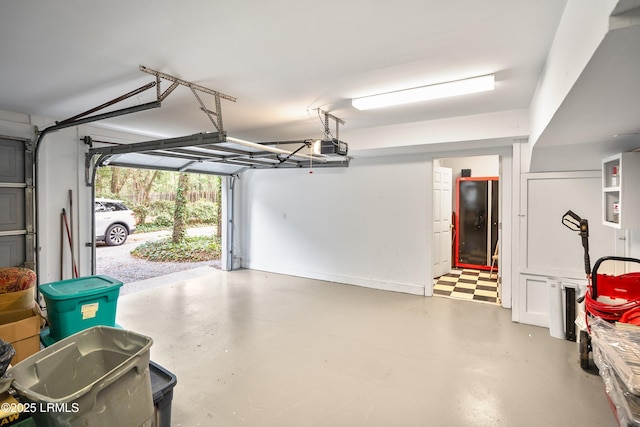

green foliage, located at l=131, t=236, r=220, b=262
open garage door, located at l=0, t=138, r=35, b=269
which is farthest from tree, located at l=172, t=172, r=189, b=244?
open garage door, located at l=0, t=138, r=35, b=269

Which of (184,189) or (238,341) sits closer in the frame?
(238,341)

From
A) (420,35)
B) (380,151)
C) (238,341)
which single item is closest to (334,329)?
(238,341)

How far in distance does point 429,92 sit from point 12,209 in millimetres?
4603

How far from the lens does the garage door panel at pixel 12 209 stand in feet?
11.2

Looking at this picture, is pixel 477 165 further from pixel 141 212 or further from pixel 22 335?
pixel 141 212

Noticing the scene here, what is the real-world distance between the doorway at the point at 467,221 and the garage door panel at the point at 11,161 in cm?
595

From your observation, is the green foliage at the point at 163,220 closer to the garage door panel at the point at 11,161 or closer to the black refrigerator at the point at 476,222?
the garage door panel at the point at 11,161

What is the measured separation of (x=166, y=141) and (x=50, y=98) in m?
1.15

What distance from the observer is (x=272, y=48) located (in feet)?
6.82

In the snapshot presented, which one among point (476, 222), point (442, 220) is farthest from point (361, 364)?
point (476, 222)

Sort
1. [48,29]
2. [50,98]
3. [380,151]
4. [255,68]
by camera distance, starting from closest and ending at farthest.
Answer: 1. [48,29]
2. [255,68]
3. [50,98]
4. [380,151]

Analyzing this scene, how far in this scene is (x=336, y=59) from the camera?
224 cm

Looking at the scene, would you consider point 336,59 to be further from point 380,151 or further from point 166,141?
point 380,151

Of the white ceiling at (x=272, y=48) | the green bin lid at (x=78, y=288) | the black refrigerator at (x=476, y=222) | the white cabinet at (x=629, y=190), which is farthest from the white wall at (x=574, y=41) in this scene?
the black refrigerator at (x=476, y=222)
